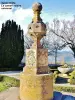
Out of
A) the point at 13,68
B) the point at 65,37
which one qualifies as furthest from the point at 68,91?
the point at 65,37

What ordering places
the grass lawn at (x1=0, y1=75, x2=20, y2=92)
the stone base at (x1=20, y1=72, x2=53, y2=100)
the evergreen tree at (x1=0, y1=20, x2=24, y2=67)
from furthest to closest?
the evergreen tree at (x1=0, y1=20, x2=24, y2=67)
the grass lawn at (x1=0, y1=75, x2=20, y2=92)
the stone base at (x1=20, y1=72, x2=53, y2=100)

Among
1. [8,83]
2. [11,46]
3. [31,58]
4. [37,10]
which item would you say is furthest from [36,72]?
[11,46]

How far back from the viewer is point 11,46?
121 feet

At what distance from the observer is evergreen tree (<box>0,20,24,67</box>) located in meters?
36.1

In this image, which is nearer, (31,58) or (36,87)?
(36,87)

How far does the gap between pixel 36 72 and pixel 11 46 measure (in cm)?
2921

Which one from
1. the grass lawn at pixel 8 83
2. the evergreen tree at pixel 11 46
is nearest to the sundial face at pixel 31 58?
the grass lawn at pixel 8 83

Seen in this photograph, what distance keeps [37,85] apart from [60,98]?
1.13 metres

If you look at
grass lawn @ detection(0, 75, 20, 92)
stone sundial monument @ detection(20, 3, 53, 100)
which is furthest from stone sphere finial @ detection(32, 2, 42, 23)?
grass lawn @ detection(0, 75, 20, 92)

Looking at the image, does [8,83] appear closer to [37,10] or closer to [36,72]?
[36,72]

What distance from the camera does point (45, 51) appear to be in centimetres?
788

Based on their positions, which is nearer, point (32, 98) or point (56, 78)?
point (32, 98)

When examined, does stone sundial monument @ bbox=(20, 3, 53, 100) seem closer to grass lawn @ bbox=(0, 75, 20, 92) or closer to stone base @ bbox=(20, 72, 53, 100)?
stone base @ bbox=(20, 72, 53, 100)

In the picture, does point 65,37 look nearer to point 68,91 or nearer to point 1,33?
point 1,33
